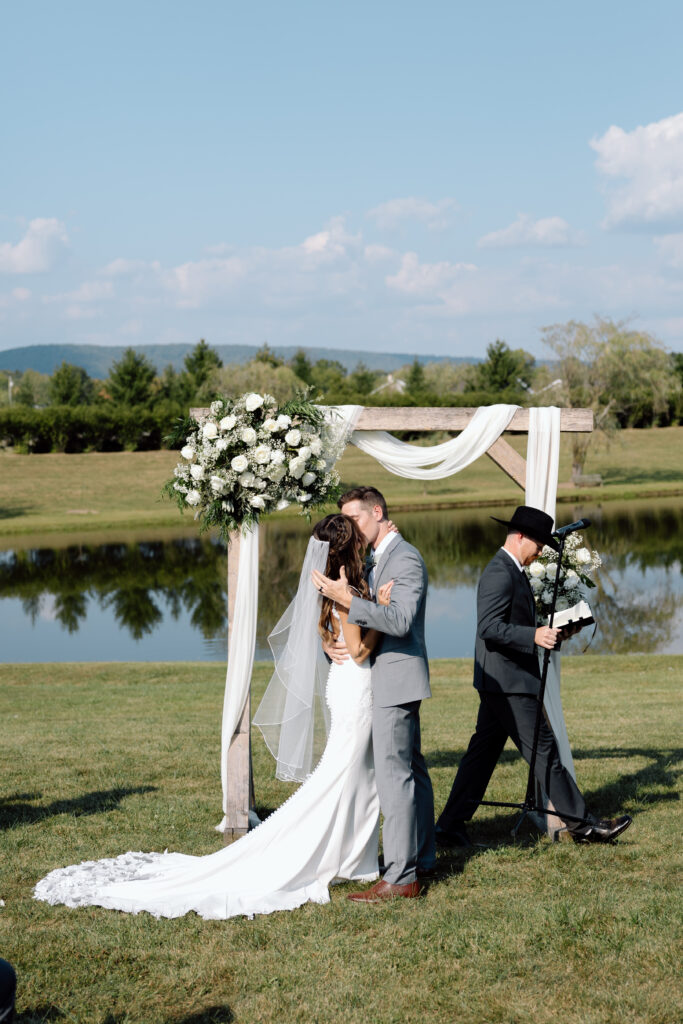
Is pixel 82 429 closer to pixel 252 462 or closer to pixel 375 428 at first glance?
pixel 375 428

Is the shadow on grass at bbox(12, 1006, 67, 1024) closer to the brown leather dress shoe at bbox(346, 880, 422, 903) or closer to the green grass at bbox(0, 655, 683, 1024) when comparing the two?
the green grass at bbox(0, 655, 683, 1024)

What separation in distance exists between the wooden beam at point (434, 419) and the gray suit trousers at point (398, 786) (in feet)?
8.17

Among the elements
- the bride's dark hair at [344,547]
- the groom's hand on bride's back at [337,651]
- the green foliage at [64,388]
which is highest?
the green foliage at [64,388]

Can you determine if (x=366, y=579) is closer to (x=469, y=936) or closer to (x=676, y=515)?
(x=469, y=936)

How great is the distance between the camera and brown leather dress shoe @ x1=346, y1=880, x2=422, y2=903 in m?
5.91

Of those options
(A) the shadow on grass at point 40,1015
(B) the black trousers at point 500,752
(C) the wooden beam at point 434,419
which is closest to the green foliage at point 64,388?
(C) the wooden beam at point 434,419

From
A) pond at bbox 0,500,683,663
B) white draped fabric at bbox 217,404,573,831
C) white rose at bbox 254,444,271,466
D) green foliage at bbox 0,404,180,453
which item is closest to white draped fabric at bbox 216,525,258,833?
white draped fabric at bbox 217,404,573,831

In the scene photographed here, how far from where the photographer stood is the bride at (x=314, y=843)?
19.7 ft

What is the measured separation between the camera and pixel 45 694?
14664mm

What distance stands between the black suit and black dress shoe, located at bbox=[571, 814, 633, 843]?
11 centimetres

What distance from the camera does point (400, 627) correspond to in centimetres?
599

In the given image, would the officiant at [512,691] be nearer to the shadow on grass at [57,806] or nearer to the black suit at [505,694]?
the black suit at [505,694]

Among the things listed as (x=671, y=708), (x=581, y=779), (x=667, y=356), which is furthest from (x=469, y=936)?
(x=667, y=356)

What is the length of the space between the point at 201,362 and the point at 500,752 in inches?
2981
